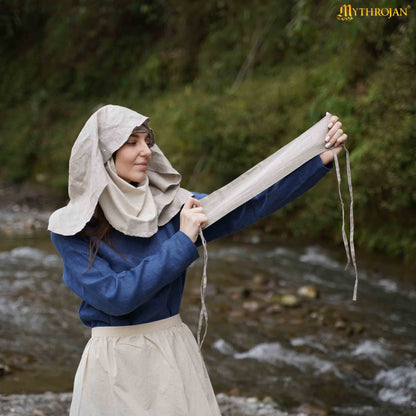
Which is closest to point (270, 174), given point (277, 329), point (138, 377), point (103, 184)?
point (103, 184)

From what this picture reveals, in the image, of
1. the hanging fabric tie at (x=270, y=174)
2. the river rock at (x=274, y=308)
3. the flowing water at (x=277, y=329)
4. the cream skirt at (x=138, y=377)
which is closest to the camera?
the cream skirt at (x=138, y=377)

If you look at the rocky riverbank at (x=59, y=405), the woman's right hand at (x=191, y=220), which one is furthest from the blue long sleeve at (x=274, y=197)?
the rocky riverbank at (x=59, y=405)

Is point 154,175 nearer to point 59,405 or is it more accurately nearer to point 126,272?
point 126,272

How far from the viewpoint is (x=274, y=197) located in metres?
2.48

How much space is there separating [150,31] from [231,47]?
4760 mm

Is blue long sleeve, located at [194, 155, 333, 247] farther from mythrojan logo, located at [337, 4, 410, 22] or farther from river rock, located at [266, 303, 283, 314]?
mythrojan logo, located at [337, 4, 410, 22]

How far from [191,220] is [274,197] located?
439 millimetres

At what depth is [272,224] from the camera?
1125cm

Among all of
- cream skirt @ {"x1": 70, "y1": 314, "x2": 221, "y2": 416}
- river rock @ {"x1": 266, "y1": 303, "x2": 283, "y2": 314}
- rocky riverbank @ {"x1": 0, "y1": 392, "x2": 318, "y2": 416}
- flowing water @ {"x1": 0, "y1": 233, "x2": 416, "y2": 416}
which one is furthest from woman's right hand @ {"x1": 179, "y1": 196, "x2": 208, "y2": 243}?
river rock @ {"x1": 266, "y1": 303, "x2": 283, "y2": 314}

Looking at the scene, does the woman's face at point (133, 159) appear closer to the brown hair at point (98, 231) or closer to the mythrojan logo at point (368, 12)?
the brown hair at point (98, 231)

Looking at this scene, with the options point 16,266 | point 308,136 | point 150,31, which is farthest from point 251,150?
point 150,31

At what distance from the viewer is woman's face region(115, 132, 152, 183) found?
7.50 ft

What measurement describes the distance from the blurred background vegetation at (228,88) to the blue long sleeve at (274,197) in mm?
5351

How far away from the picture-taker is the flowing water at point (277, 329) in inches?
196
